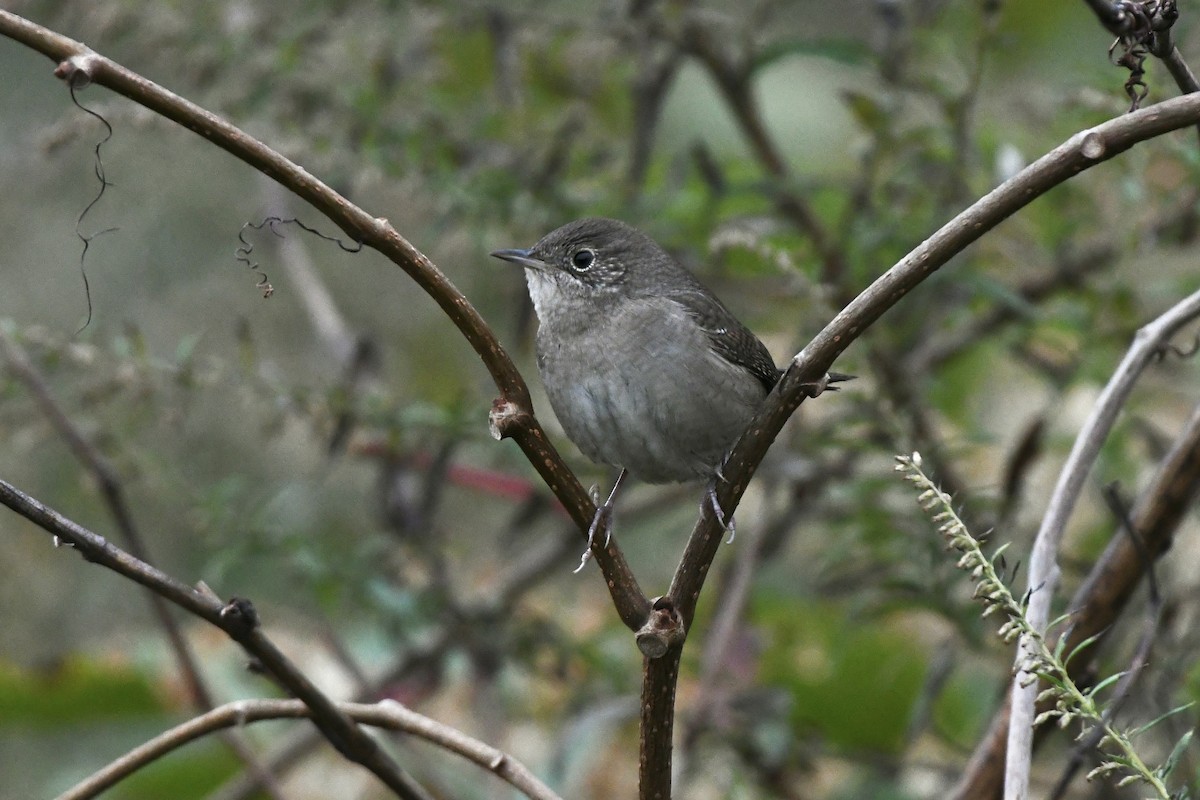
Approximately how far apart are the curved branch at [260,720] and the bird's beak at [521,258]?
160 centimetres

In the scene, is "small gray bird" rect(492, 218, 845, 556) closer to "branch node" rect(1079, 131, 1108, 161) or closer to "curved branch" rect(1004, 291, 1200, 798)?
"curved branch" rect(1004, 291, 1200, 798)

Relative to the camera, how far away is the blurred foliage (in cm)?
346

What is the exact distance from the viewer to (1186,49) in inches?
141

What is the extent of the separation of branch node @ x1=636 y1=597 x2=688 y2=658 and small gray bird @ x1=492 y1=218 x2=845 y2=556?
3.23 ft

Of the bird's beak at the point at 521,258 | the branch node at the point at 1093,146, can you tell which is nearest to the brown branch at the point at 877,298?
the branch node at the point at 1093,146

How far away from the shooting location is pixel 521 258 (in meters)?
3.49

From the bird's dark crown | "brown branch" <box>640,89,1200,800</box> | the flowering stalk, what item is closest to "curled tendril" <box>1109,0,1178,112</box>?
"brown branch" <box>640,89,1200,800</box>

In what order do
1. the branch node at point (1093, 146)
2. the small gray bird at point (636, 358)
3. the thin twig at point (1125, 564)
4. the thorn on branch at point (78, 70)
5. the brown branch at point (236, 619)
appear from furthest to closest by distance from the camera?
1. the small gray bird at point (636, 358)
2. the thin twig at point (1125, 564)
3. the brown branch at point (236, 619)
4. the branch node at point (1093, 146)
5. the thorn on branch at point (78, 70)

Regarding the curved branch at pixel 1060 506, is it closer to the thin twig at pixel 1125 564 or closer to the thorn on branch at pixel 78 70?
the thin twig at pixel 1125 564

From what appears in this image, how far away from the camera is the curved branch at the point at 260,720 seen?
73.9 inches

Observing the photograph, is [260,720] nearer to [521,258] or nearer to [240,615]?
[240,615]

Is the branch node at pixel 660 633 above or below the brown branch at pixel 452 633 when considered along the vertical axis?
below

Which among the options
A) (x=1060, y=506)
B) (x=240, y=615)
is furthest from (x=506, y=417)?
(x=1060, y=506)

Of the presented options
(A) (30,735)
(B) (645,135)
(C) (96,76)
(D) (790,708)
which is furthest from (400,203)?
(C) (96,76)
